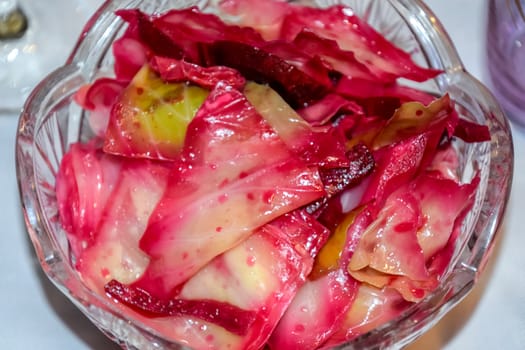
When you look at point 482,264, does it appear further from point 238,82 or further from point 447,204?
point 238,82

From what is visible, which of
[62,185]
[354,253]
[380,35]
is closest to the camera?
[354,253]

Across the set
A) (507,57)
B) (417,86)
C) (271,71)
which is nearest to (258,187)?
(271,71)

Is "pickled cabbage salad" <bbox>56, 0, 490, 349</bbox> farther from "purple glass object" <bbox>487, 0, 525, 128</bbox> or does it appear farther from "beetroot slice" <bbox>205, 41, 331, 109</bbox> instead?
"purple glass object" <bbox>487, 0, 525, 128</bbox>

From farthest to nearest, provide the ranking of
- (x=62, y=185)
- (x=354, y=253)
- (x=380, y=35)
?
(x=380, y=35), (x=62, y=185), (x=354, y=253)

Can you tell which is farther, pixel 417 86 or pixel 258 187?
pixel 417 86

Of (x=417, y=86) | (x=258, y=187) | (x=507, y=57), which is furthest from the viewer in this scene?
(x=507, y=57)

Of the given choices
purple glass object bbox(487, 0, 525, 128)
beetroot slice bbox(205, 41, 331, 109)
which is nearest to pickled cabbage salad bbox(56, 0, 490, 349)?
beetroot slice bbox(205, 41, 331, 109)

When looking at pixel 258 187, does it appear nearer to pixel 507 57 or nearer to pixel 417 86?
pixel 417 86

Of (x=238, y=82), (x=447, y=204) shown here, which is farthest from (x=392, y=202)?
(x=238, y=82)
